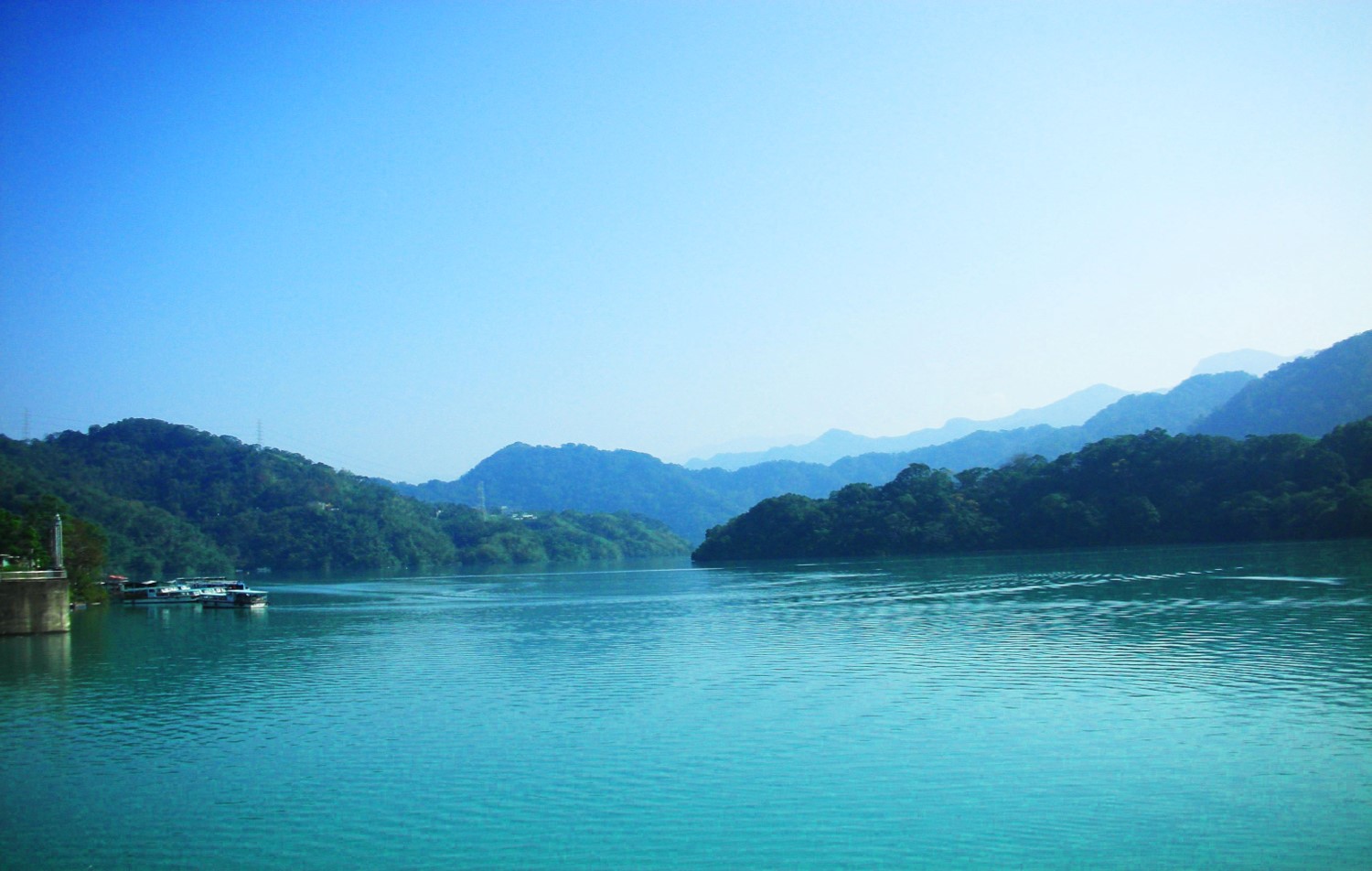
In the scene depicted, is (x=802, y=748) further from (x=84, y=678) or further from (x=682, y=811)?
(x=84, y=678)

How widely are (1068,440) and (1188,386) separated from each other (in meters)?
26.2

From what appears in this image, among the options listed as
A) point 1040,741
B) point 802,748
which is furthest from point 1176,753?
point 802,748

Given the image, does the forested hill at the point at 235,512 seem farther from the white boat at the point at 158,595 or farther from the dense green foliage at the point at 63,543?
the dense green foliage at the point at 63,543

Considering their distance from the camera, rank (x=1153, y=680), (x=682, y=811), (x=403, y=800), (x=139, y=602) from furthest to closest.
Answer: (x=139, y=602) → (x=1153, y=680) → (x=403, y=800) → (x=682, y=811)

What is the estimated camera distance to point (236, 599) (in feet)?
174

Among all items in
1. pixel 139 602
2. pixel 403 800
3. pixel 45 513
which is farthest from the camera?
pixel 139 602

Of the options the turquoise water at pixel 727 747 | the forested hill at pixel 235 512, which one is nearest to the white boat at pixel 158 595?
the turquoise water at pixel 727 747

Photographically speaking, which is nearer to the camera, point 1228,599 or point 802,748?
point 802,748

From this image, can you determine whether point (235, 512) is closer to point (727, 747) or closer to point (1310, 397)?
point (727, 747)

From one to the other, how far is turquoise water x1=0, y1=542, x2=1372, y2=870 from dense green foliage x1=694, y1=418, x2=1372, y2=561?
38.8m

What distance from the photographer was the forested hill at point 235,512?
106 meters

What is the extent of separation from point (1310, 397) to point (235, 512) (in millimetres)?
128893

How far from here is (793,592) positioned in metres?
49.6

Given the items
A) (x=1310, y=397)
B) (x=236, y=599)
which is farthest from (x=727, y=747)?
(x=1310, y=397)
